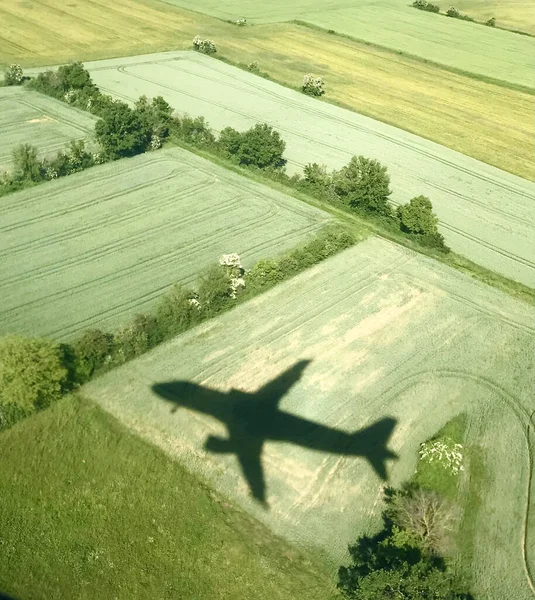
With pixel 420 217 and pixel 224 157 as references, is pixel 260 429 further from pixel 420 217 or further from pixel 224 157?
pixel 224 157

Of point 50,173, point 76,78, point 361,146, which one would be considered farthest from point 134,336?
point 76,78

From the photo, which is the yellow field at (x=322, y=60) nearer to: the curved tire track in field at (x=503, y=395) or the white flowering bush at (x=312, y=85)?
the white flowering bush at (x=312, y=85)

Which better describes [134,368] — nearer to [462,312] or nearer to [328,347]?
[328,347]

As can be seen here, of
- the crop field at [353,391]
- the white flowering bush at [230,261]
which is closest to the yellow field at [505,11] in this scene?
the crop field at [353,391]

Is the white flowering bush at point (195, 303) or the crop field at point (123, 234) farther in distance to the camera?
the crop field at point (123, 234)

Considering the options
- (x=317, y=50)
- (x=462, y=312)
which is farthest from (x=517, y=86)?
(x=462, y=312)

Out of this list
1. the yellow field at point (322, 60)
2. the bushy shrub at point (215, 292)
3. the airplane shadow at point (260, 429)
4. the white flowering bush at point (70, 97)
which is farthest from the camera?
the yellow field at point (322, 60)

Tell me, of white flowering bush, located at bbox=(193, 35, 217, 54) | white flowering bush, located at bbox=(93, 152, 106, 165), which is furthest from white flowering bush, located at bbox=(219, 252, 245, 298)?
white flowering bush, located at bbox=(193, 35, 217, 54)
